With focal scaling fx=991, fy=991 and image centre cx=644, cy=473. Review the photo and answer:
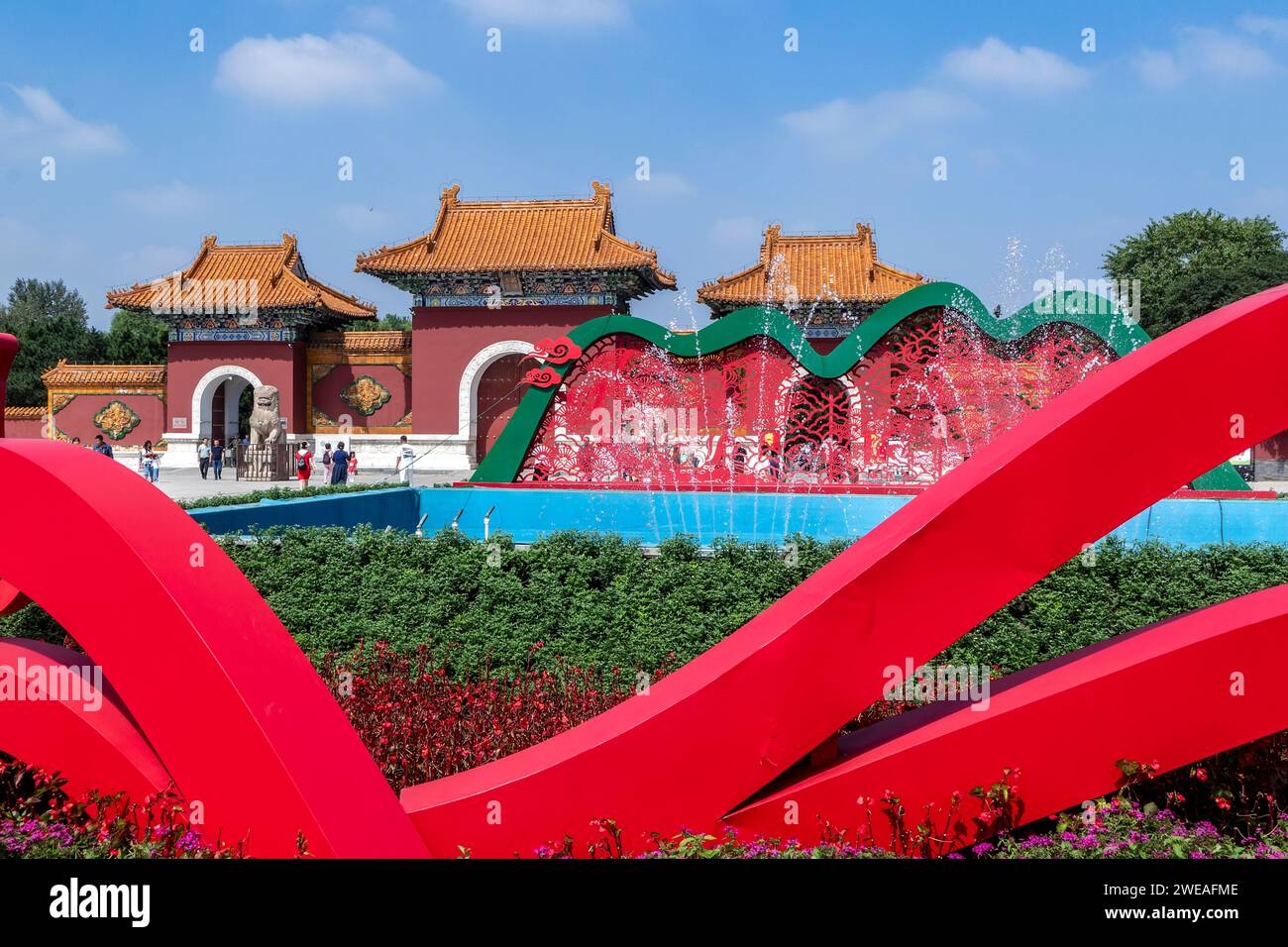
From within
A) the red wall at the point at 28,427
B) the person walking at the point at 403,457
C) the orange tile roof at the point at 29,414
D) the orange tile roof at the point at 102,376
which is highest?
the orange tile roof at the point at 102,376

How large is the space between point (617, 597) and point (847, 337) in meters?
6.12

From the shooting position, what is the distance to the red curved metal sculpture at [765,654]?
223 cm

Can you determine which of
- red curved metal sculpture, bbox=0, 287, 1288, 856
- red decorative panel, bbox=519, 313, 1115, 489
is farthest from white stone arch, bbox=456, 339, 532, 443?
red curved metal sculpture, bbox=0, 287, 1288, 856

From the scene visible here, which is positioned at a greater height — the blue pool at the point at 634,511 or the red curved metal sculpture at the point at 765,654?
the blue pool at the point at 634,511

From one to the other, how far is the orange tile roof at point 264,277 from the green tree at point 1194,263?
25197 mm

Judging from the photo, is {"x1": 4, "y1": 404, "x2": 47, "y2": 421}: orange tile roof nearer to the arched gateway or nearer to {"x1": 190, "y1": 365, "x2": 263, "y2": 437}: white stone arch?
the arched gateway

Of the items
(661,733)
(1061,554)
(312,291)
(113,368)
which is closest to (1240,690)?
(1061,554)

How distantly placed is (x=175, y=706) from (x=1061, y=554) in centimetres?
208

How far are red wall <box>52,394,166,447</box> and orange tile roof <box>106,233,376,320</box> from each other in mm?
2557

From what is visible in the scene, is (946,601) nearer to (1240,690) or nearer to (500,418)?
(1240,690)

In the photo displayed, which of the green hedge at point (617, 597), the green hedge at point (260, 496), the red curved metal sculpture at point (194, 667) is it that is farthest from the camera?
the green hedge at point (260, 496)

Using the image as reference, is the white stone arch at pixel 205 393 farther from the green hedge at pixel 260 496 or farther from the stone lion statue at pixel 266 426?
the green hedge at pixel 260 496

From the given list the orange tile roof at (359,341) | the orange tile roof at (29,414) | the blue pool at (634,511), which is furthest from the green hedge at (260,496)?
the orange tile roof at (29,414)
